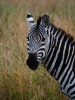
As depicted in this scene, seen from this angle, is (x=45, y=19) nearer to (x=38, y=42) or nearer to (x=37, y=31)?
(x=37, y=31)

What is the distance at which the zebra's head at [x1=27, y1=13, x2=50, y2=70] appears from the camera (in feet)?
16.0

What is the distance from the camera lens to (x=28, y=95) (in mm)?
5977

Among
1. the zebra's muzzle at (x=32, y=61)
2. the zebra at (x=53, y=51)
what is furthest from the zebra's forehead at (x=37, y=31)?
the zebra's muzzle at (x=32, y=61)

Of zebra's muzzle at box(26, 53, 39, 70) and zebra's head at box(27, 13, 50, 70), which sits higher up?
zebra's head at box(27, 13, 50, 70)

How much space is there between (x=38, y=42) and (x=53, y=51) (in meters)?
0.27

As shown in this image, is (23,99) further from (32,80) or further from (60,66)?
(60,66)

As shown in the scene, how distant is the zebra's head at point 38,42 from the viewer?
4883 millimetres

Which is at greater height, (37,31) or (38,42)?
(37,31)

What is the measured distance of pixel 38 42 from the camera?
4.91 meters

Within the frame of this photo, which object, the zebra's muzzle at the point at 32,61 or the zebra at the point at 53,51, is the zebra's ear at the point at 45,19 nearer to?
the zebra at the point at 53,51

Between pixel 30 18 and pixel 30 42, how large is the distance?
0.44 meters

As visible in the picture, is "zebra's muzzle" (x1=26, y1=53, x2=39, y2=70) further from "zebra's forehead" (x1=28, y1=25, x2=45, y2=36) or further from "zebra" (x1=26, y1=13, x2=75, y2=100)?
"zebra's forehead" (x1=28, y1=25, x2=45, y2=36)

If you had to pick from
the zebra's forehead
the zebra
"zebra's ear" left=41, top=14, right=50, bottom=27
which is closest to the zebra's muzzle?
the zebra

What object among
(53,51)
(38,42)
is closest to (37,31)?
(38,42)
